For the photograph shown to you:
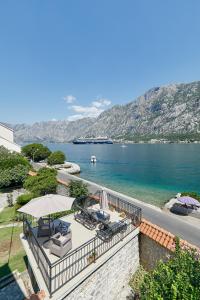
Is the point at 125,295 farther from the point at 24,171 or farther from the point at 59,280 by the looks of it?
the point at 24,171

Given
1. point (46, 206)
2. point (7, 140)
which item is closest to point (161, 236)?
point (46, 206)

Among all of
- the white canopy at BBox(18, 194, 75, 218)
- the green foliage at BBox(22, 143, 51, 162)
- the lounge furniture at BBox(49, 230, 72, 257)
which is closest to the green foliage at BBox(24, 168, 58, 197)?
the white canopy at BBox(18, 194, 75, 218)

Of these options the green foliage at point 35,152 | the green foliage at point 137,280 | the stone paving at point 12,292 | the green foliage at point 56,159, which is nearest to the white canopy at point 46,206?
the stone paving at point 12,292

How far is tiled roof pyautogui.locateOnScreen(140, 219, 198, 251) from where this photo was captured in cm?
870

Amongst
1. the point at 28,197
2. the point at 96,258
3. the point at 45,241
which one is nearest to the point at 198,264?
the point at 96,258

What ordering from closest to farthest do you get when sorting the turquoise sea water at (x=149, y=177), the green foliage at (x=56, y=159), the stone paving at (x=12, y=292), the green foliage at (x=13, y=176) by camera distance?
the stone paving at (x=12, y=292)
the green foliage at (x=13, y=176)
the turquoise sea water at (x=149, y=177)
the green foliage at (x=56, y=159)

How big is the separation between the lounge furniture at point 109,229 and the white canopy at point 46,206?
219 cm

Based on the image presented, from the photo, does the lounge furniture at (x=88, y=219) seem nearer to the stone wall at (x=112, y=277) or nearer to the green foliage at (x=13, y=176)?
the stone wall at (x=112, y=277)

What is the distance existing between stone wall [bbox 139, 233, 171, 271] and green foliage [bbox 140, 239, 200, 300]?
256cm

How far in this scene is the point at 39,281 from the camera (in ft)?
22.4

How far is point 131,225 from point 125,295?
10.3 feet

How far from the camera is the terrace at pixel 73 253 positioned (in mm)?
6730

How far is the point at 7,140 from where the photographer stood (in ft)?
196

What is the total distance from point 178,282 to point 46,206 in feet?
18.8
